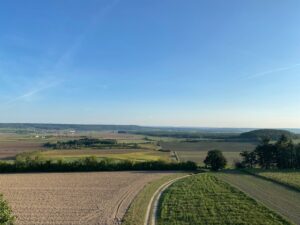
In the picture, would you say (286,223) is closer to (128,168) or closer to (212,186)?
(212,186)

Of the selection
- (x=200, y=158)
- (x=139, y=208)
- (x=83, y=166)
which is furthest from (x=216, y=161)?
(x=139, y=208)

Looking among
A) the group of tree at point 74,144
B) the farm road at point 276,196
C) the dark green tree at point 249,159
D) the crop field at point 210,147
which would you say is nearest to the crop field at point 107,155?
the dark green tree at point 249,159

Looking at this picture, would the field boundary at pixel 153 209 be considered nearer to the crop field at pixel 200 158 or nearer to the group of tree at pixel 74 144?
the crop field at pixel 200 158

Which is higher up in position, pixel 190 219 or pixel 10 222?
pixel 10 222

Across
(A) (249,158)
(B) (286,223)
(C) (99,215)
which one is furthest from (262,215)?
(A) (249,158)

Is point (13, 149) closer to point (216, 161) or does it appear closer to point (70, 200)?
point (216, 161)

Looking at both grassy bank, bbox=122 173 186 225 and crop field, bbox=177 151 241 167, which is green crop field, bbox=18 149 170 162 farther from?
grassy bank, bbox=122 173 186 225

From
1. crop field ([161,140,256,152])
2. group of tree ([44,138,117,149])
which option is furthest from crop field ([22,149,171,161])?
group of tree ([44,138,117,149])
